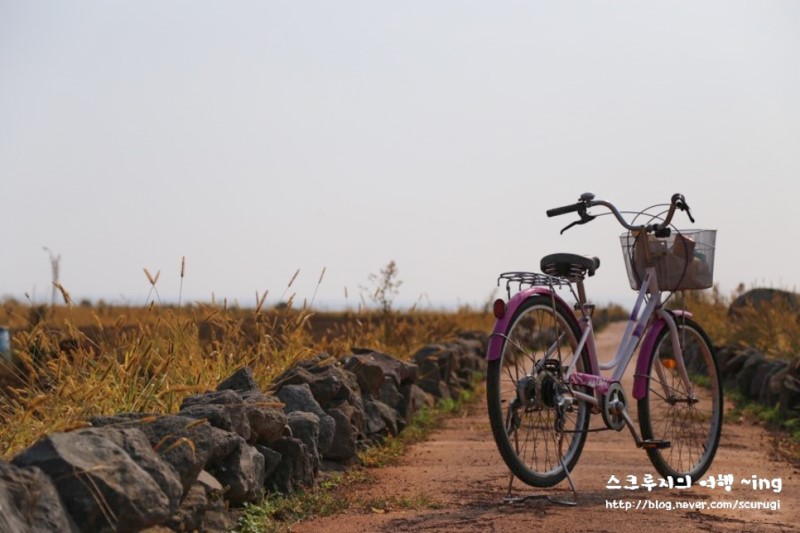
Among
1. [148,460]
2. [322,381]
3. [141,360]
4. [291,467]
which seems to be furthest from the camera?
[322,381]

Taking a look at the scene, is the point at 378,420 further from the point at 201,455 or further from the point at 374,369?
the point at 201,455

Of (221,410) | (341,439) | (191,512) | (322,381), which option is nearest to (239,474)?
(221,410)

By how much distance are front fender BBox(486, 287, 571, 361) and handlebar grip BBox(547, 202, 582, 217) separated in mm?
715

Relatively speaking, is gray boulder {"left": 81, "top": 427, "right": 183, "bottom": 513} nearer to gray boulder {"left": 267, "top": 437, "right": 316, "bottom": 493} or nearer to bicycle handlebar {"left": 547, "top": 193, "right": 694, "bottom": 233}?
gray boulder {"left": 267, "top": 437, "right": 316, "bottom": 493}

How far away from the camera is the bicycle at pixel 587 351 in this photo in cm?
595

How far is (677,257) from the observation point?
6898 millimetres

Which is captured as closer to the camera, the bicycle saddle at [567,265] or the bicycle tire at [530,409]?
the bicycle tire at [530,409]

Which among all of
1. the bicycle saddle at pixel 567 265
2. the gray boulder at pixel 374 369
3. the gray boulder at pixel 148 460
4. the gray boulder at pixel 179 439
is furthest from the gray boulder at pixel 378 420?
the gray boulder at pixel 148 460

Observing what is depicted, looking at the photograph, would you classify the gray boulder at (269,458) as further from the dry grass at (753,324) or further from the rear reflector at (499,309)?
the dry grass at (753,324)

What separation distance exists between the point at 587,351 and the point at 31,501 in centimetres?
360

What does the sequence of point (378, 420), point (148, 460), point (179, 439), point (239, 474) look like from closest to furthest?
1. point (148, 460)
2. point (179, 439)
3. point (239, 474)
4. point (378, 420)

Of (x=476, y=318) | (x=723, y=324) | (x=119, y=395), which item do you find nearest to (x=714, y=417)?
(x=119, y=395)

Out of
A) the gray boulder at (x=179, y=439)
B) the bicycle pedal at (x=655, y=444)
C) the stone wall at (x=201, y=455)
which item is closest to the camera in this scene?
Result: the stone wall at (x=201, y=455)

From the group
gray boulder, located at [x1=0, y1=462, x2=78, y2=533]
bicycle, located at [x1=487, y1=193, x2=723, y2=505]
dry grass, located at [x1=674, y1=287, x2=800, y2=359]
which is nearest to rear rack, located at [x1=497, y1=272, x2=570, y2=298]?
bicycle, located at [x1=487, y1=193, x2=723, y2=505]
